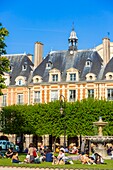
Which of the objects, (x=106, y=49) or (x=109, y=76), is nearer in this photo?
(x=109, y=76)

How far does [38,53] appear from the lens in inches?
2530

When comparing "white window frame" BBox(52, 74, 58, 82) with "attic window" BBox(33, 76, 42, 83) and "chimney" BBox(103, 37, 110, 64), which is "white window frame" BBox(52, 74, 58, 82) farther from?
"chimney" BBox(103, 37, 110, 64)

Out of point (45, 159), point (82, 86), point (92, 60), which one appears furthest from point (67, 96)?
point (45, 159)

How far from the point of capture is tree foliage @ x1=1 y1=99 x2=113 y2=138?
52.7 metres

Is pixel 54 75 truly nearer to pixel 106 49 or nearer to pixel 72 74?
pixel 72 74

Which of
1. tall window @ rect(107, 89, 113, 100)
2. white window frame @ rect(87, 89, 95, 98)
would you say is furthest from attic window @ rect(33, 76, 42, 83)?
tall window @ rect(107, 89, 113, 100)

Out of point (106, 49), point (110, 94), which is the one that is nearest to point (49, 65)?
point (106, 49)

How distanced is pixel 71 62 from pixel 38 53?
18.1 feet

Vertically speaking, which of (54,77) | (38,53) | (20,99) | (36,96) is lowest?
(20,99)

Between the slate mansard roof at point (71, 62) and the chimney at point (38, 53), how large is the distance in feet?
3.71

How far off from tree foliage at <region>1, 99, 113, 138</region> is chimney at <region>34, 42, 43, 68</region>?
9.34 metres

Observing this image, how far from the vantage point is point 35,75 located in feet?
203

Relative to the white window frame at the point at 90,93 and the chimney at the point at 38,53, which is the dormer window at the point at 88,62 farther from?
the chimney at the point at 38,53

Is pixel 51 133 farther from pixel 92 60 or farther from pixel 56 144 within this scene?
pixel 92 60
